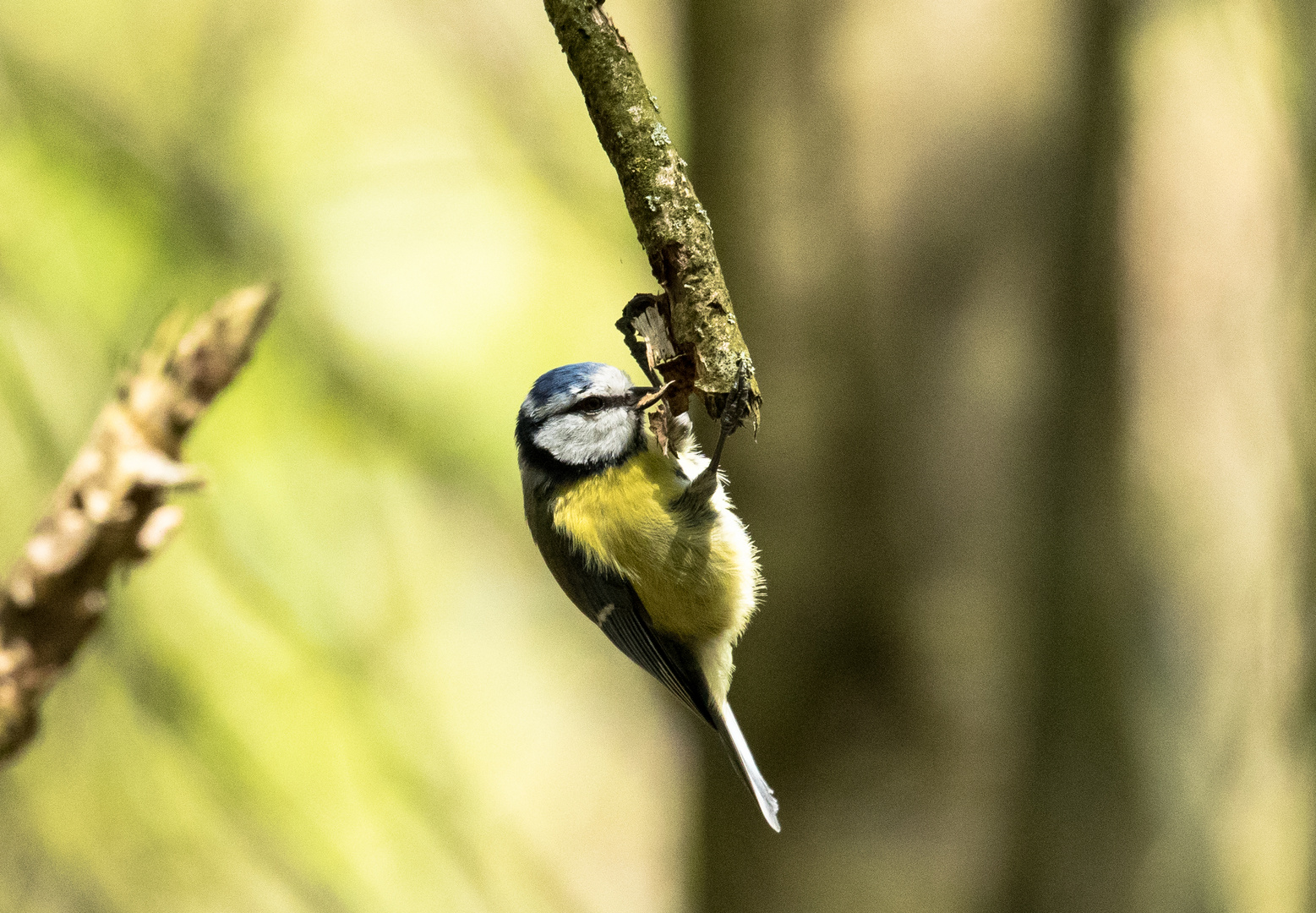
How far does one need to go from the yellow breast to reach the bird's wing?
1 cm

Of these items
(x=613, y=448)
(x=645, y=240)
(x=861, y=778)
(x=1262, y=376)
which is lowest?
(x=861, y=778)

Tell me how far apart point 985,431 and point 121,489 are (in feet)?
6.34

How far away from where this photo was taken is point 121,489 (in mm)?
500

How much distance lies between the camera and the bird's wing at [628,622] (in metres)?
1.55

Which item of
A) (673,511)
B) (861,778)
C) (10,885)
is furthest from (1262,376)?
(10,885)

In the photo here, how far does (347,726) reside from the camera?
345cm

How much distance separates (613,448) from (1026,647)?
1110 millimetres

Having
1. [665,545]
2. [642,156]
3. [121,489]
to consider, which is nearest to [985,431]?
[665,545]

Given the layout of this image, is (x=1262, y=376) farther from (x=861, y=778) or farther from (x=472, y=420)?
(x=472, y=420)

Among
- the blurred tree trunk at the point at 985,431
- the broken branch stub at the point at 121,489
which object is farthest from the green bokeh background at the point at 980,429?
the broken branch stub at the point at 121,489

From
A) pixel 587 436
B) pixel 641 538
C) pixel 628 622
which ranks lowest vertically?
pixel 628 622

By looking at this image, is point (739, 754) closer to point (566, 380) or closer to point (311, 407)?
point (566, 380)

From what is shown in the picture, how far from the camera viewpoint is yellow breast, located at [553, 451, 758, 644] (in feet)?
4.86

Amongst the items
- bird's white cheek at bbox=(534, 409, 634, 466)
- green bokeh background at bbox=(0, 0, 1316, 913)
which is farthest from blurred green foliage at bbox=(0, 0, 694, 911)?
bird's white cheek at bbox=(534, 409, 634, 466)
